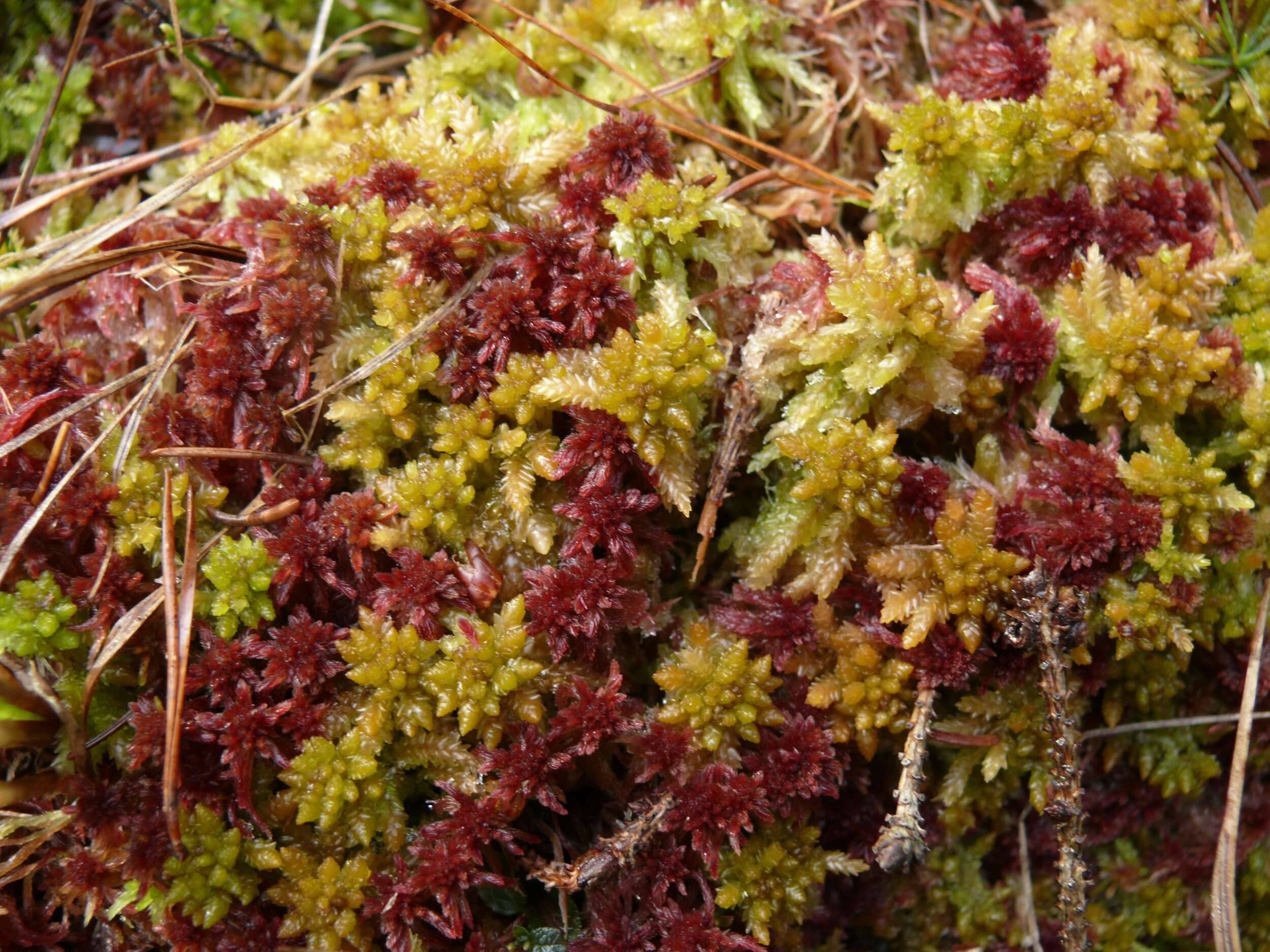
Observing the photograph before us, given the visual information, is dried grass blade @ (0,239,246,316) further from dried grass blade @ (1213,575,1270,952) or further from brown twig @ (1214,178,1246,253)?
dried grass blade @ (1213,575,1270,952)

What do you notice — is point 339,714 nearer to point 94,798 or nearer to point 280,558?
point 280,558

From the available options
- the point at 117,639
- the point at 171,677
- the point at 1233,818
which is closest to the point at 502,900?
the point at 171,677

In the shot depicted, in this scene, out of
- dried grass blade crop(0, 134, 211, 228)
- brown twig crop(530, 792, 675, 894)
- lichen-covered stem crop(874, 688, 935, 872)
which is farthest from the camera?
dried grass blade crop(0, 134, 211, 228)

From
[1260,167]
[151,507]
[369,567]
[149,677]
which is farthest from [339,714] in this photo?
[1260,167]

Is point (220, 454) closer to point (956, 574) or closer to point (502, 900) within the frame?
point (502, 900)

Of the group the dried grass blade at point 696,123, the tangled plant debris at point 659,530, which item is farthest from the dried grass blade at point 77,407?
the dried grass blade at point 696,123

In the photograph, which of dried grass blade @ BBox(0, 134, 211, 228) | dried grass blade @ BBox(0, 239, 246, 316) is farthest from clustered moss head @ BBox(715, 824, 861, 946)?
dried grass blade @ BBox(0, 134, 211, 228)
